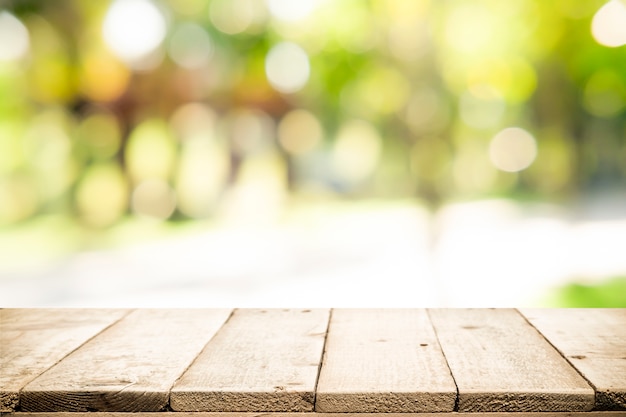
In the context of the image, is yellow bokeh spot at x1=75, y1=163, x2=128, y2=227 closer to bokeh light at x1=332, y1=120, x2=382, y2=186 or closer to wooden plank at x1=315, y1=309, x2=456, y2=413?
bokeh light at x1=332, y1=120, x2=382, y2=186

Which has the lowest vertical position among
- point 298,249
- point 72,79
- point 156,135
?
point 298,249

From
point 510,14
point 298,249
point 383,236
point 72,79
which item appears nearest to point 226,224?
point 298,249

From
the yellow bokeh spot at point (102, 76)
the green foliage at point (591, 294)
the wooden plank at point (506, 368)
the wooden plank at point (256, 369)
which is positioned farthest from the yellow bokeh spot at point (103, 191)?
the green foliage at point (591, 294)

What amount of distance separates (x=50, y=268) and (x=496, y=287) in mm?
1211

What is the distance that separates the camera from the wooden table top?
96cm

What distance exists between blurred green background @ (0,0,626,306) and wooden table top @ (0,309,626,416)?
49 centimetres

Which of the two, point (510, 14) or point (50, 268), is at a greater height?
point (510, 14)

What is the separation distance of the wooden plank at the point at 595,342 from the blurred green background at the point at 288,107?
21.1 inches

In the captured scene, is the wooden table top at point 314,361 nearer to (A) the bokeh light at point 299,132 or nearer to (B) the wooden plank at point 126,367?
(B) the wooden plank at point 126,367

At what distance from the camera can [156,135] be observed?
1985 millimetres

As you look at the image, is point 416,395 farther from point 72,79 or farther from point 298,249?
point 72,79

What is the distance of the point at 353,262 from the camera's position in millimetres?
1983

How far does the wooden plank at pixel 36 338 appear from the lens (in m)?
1.04

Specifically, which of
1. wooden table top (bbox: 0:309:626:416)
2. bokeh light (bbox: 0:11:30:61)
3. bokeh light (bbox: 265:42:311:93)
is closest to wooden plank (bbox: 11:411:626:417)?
wooden table top (bbox: 0:309:626:416)
